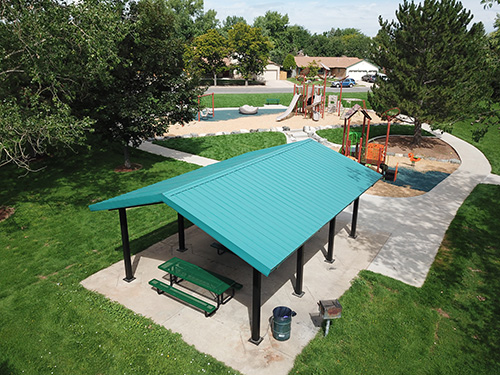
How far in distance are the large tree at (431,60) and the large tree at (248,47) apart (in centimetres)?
4140

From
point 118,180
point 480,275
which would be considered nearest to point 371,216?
point 480,275

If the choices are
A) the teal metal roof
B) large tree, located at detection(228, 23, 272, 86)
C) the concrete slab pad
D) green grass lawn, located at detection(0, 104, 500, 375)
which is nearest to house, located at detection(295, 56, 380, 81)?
large tree, located at detection(228, 23, 272, 86)

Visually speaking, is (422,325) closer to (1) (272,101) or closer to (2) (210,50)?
(1) (272,101)

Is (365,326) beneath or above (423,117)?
beneath

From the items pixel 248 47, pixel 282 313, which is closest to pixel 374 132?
pixel 282 313

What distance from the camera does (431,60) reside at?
2314 centimetres

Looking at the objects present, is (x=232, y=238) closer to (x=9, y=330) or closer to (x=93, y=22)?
(x=9, y=330)

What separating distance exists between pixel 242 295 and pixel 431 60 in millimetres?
20730

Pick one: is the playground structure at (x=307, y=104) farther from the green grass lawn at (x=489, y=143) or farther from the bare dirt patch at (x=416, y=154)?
the green grass lawn at (x=489, y=143)

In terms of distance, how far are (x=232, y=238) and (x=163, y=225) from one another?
8.07m

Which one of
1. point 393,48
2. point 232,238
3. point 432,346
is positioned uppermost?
point 393,48

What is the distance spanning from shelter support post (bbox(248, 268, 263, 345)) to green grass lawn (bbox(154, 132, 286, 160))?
16659mm

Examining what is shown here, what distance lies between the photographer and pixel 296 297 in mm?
10359

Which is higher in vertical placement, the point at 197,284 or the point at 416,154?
the point at 197,284
